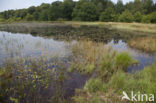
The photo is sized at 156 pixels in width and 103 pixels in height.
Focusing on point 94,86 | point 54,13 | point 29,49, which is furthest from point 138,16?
point 94,86

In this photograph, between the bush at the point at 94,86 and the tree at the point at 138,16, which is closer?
the bush at the point at 94,86

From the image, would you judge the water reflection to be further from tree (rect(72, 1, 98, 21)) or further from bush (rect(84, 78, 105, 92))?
tree (rect(72, 1, 98, 21))

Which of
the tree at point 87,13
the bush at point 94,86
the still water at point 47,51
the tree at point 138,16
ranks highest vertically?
the tree at point 87,13

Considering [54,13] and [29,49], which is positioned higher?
[54,13]

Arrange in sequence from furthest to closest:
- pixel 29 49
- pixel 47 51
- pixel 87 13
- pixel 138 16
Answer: pixel 87 13 < pixel 138 16 < pixel 29 49 < pixel 47 51

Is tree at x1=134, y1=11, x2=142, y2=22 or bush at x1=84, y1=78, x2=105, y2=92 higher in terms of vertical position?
tree at x1=134, y1=11, x2=142, y2=22

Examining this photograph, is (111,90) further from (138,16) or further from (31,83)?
(138,16)

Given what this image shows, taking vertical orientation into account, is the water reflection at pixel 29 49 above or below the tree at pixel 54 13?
below

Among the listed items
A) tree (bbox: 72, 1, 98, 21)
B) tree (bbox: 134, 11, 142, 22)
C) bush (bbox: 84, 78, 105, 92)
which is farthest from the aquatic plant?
tree (bbox: 72, 1, 98, 21)

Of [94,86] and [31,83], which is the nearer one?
[94,86]

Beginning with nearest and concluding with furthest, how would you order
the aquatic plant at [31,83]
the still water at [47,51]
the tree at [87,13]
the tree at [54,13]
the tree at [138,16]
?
the aquatic plant at [31,83]
the still water at [47,51]
the tree at [138,16]
the tree at [87,13]
the tree at [54,13]

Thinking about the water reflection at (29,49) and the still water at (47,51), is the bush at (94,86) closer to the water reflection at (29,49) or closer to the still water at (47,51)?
the still water at (47,51)

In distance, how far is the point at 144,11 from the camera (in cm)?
4822

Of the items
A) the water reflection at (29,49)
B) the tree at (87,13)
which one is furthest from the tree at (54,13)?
the water reflection at (29,49)
